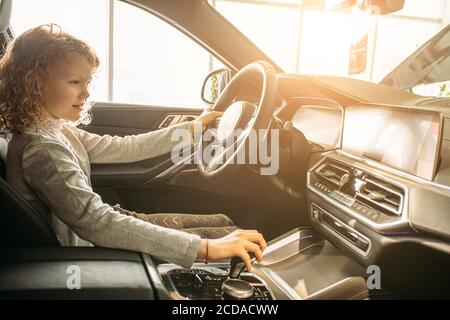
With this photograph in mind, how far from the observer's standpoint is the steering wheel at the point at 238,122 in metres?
1.05

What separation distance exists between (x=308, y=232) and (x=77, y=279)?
0.96m

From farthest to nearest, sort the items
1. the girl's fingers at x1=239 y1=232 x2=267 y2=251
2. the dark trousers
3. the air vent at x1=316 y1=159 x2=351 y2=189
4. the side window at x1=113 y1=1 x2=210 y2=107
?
the side window at x1=113 y1=1 x2=210 y2=107 < the dark trousers < the air vent at x1=316 y1=159 x2=351 y2=189 < the girl's fingers at x1=239 y1=232 x2=267 y2=251

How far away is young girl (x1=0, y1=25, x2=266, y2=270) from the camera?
0.86 meters

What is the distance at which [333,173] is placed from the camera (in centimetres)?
135

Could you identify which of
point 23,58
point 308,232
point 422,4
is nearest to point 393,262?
point 308,232

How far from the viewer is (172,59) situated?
660cm

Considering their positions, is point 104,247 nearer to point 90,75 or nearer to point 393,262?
point 90,75

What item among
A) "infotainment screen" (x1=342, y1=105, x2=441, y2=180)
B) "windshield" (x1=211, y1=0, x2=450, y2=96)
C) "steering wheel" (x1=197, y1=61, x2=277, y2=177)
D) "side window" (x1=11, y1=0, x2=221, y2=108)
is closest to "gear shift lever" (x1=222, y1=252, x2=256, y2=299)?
"steering wheel" (x1=197, y1=61, x2=277, y2=177)

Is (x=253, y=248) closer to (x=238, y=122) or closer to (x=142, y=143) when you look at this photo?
(x=238, y=122)

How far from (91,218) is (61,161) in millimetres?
138

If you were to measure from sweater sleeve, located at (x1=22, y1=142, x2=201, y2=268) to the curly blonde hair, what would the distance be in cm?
12

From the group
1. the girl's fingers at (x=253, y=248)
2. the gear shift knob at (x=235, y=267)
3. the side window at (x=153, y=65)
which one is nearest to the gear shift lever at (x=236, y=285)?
the gear shift knob at (x=235, y=267)

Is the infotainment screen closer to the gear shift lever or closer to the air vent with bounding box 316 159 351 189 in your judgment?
the air vent with bounding box 316 159 351 189

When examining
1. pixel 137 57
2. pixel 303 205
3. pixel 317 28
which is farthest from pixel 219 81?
pixel 317 28
